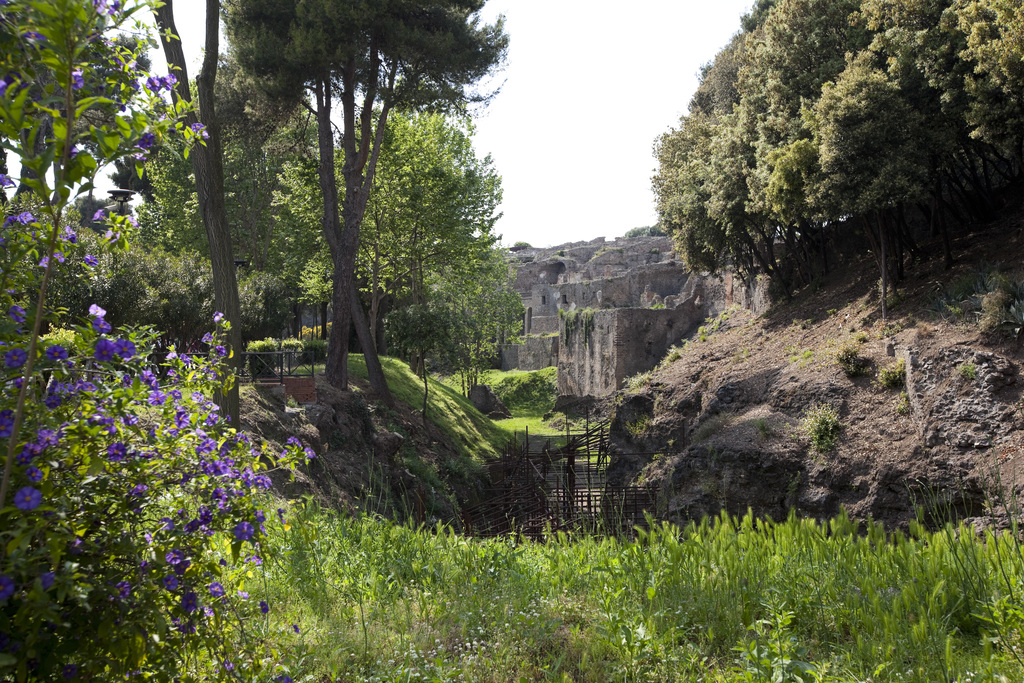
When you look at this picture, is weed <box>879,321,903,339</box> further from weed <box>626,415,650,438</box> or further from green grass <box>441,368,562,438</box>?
green grass <box>441,368,562,438</box>

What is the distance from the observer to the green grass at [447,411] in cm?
2120

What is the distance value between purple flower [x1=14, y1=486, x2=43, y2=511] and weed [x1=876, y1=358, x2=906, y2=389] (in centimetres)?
1305

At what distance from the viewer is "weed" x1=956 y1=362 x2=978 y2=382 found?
10.8m

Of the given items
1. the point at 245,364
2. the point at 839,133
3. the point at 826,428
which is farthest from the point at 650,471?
the point at 245,364

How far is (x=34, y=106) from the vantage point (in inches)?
89.6

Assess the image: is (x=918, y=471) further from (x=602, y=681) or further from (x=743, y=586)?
(x=602, y=681)

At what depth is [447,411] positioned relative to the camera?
23.4 meters

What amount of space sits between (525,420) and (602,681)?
31153 millimetres

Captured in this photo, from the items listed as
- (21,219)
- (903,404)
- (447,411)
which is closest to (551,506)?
(21,219)

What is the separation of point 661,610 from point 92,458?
2.71 metres

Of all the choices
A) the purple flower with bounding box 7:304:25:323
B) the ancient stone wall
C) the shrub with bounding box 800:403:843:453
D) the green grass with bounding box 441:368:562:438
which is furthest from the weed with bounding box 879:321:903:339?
the green grass with bounding box 441:368:562:438

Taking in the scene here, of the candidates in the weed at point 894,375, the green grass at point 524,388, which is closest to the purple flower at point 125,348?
the weed at point 894,375

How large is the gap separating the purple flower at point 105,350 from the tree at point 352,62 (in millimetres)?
14819

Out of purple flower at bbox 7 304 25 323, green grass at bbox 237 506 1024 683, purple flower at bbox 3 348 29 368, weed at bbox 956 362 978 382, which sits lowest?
Answer: green grass at bbox 237 506 1024 683
